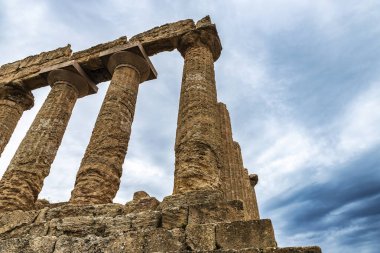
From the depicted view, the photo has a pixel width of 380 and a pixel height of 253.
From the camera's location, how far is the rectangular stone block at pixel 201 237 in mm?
4168

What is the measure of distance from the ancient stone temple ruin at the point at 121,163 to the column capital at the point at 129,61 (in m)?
0.03

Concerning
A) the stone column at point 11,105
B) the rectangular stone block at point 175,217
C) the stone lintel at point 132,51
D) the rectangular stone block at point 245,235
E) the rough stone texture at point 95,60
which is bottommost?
the rectangular stone block at point 245,235

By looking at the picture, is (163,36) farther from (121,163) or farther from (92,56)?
(121,163)

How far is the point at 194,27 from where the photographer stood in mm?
10375

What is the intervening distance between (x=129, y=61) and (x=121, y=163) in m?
4.22

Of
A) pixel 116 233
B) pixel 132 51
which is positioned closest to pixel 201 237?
pixel 116 233

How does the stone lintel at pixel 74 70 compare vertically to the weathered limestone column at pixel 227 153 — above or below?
above

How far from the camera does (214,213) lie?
188 inches

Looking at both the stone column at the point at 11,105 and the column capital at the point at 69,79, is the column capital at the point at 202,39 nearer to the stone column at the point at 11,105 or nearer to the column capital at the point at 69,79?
the column capital at the point at 69,79

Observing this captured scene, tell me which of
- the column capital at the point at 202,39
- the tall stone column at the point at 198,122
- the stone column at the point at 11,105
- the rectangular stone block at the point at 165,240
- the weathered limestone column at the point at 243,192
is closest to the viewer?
the rectangular stone block at the point at 165,240

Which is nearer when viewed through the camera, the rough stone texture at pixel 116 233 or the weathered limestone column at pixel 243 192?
the rough stone texture at pixel 116 233

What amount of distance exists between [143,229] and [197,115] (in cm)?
322

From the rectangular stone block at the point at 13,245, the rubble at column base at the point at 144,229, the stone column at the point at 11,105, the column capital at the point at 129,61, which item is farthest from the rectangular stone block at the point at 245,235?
the stone column at the point at 11,105

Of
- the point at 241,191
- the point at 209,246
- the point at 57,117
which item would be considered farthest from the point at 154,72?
the point at 209,246
